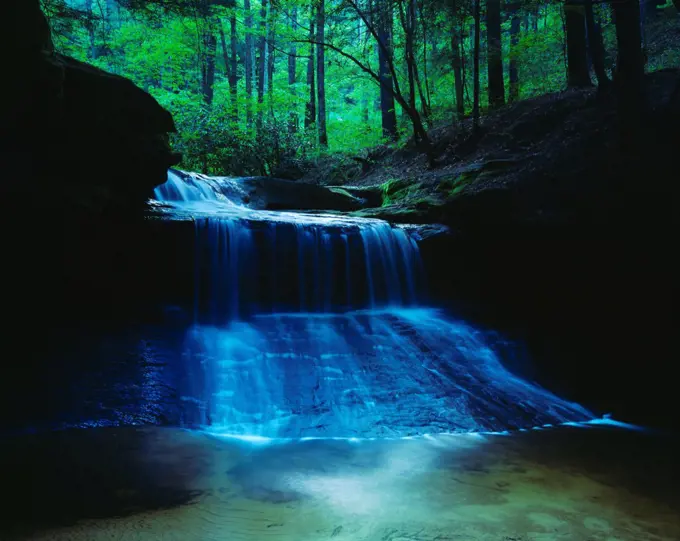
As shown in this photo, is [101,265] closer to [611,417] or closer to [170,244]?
[170,244]

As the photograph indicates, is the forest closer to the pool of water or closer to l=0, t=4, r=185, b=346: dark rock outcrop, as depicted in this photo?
l=0, t=4, r=185, b=346: dark rock outcrop

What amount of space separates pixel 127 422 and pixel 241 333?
2.30 meters

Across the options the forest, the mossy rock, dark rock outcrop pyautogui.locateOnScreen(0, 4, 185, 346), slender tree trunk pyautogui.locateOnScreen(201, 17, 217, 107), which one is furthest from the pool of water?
slender tree trunk pyautogui.locateOnScreen(201, 17, 217, 107)

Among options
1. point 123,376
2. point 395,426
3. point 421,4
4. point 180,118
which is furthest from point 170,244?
point 180,118

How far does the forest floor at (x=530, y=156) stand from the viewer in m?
8.53

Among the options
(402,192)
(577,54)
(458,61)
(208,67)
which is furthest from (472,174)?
(208,67)

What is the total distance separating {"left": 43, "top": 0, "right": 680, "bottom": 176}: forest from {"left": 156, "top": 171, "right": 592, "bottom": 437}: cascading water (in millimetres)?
4066

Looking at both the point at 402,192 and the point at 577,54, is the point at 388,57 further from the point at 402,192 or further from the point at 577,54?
the point at 577,54

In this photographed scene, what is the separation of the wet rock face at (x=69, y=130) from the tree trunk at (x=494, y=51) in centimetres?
984

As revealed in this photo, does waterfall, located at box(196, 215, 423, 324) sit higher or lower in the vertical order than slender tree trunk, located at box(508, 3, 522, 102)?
lower

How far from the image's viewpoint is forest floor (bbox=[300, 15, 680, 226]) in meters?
8.53

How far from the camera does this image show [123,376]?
5.76 metres

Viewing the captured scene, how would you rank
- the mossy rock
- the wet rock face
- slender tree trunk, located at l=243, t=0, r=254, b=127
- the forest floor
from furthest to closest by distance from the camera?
slender tree trunk, located at l=243, t=0, r=254, b=127 < the mossy rock < the forest floor < the wet rock face

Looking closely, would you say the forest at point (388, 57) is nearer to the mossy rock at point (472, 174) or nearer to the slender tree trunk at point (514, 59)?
the slender tree trunk at point (514, 59)
